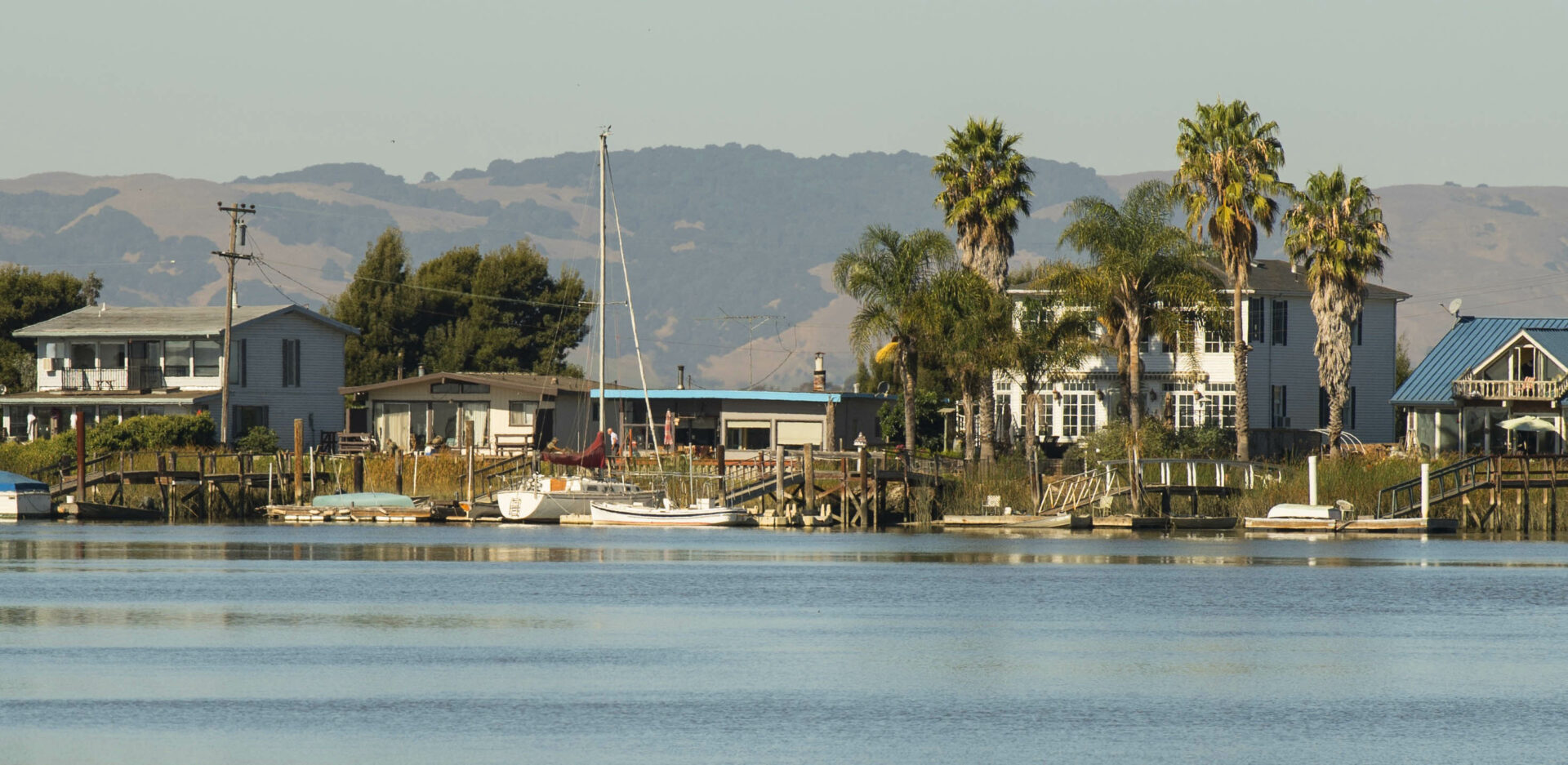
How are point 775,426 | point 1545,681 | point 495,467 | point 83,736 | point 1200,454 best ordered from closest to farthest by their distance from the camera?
point 83,736
point 1545,681
point 1200,454
point 495,467
point 775,426

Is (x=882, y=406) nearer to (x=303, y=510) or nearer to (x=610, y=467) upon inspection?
(x=610, y=467)

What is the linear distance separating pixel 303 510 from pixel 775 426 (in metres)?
20.0

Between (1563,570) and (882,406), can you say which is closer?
(1563,570)

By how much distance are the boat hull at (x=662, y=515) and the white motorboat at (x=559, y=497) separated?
346 mm

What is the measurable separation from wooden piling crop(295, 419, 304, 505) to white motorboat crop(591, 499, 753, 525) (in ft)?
34.2

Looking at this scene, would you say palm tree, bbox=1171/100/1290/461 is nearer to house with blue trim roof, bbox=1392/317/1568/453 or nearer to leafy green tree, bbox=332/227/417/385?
house with blue trim roof, bbox=1392/317/1568/453

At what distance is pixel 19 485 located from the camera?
7188 cm

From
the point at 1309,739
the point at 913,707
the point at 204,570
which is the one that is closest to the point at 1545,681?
the point at 1309,739

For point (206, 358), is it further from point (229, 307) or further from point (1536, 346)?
point (1536, 346)

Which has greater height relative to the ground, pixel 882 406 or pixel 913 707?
pixel 882 406

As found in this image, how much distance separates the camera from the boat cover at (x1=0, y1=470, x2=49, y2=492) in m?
71.8

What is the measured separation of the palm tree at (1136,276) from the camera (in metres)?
66.3

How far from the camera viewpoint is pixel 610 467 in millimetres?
74125

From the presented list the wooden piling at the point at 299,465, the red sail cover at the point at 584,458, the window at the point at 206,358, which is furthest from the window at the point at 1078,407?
the window at the point at 206,358
